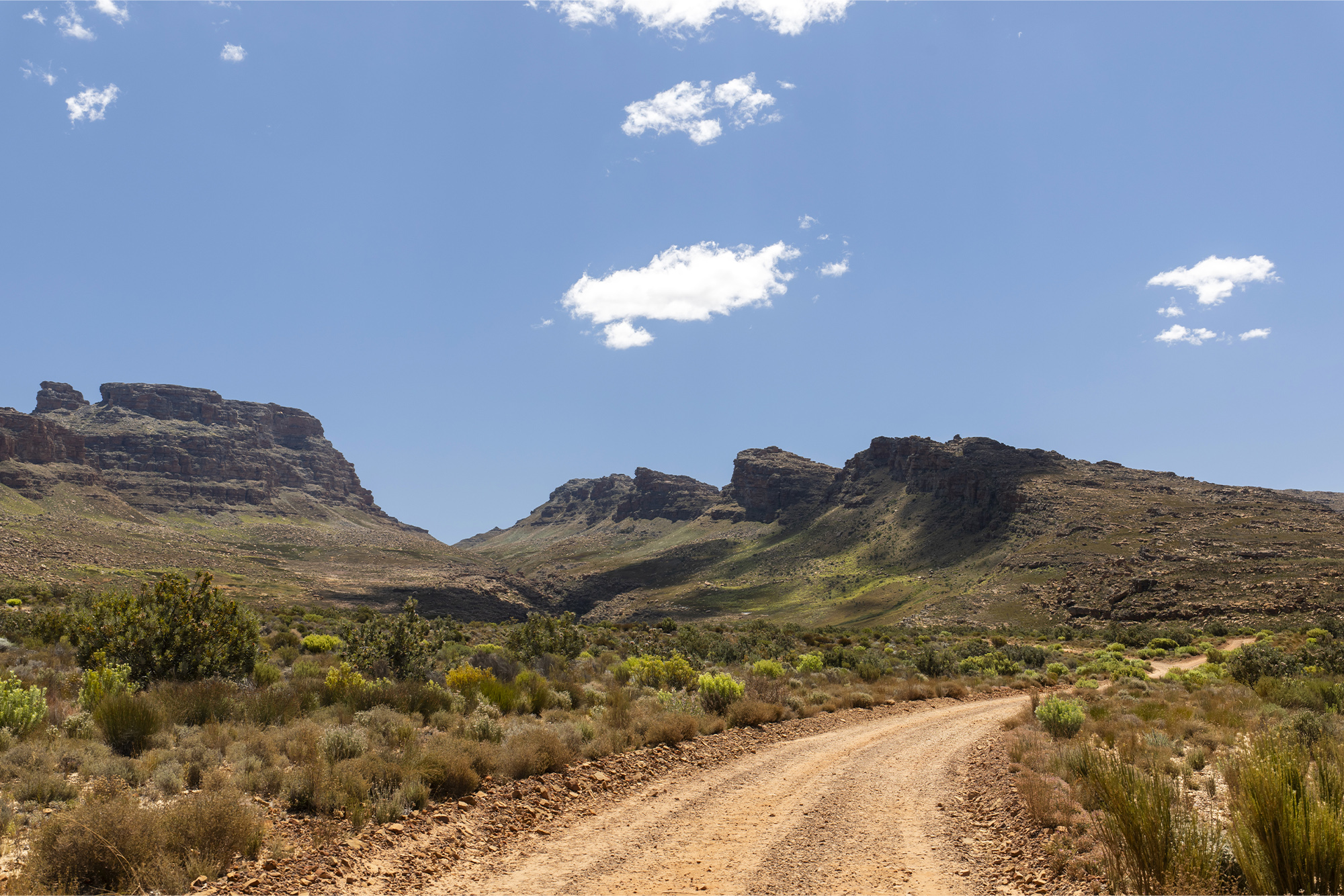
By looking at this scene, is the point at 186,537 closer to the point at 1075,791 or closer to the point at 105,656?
the point at 105,656

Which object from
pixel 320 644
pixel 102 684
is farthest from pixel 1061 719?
pixel 320 644

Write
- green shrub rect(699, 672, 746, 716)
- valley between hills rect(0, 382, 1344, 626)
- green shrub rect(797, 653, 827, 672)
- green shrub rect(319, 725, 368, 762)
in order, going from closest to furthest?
green shrub rect(319, 725, 368, 762) → green shrub rect(699, 672, 746, 716) → green shrub rect(797, 653, 827, 672) → valley between hills rect(0, 382, 1344, 626)

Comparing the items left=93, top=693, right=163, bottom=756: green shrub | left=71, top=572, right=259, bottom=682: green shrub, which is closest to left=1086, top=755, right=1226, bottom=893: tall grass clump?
left=93, top=693, right=163, bottom=756: green shrub

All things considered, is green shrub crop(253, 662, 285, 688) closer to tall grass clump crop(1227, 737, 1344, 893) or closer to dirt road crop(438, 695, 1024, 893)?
dirt road crop(438, 695, 1024, 893)

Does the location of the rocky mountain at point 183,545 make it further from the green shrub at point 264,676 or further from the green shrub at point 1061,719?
the green shrub at point 1061,719

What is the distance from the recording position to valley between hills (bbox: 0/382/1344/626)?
64.4 metres

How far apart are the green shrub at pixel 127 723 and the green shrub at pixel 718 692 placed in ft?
35.2

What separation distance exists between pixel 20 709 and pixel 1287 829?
1441 centimetres

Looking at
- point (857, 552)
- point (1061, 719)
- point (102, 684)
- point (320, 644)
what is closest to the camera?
point (102, 684)

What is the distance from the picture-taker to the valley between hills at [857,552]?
64.4 metres

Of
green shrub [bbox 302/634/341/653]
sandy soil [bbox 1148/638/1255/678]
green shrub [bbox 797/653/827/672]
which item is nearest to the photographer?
green shrub [bbox 302/634/341/653]

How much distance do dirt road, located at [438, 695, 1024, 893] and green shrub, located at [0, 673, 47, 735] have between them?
22.9 feet

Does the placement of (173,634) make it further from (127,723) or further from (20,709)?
(127,723)

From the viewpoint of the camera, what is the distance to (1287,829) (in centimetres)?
457
